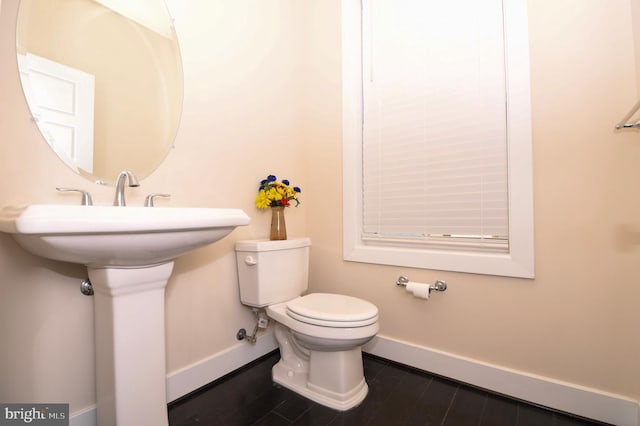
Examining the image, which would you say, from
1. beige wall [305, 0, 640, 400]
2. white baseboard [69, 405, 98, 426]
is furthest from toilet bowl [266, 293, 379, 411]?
white baseboard [69, 405, 98, 426]

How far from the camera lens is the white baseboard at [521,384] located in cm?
107

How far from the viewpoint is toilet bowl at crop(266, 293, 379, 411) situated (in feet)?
3.79

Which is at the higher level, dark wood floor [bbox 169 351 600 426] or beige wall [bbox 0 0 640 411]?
beige wall [bbox 0 0 640 411]

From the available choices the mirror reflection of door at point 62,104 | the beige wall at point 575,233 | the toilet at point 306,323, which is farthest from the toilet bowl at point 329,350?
the mirror reflection of door at point 62,104

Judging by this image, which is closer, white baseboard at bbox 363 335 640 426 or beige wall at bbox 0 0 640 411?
beige wall at bbox 0 0 640 411

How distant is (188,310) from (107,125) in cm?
83

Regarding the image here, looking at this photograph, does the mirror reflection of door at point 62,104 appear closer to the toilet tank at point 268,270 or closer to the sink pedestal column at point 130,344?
the sink pedestal column at point 130,344

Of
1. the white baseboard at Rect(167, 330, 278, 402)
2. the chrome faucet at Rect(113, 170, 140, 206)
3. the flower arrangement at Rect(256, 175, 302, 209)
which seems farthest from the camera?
the flower arrangement at Rect(256, 175, 302, 209)

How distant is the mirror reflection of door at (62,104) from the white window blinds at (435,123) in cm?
128

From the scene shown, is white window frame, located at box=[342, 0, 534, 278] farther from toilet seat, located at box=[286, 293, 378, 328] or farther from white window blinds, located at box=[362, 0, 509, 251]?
toilet seat, located at box=[286, 293, 378, 328]

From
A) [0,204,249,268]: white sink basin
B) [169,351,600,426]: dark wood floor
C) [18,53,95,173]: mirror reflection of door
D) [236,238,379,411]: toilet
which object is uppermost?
[18,53,95,173]: mirror reflection of door

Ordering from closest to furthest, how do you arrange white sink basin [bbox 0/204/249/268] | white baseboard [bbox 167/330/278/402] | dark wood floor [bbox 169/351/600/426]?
white sink basin [bbox 0/204/249/268] → dark wood floor [bbox 169/351/600/426] → white baseboard [bbox 167/330/278/402]

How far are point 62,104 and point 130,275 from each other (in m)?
0.64

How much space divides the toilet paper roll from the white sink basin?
2.99ft
